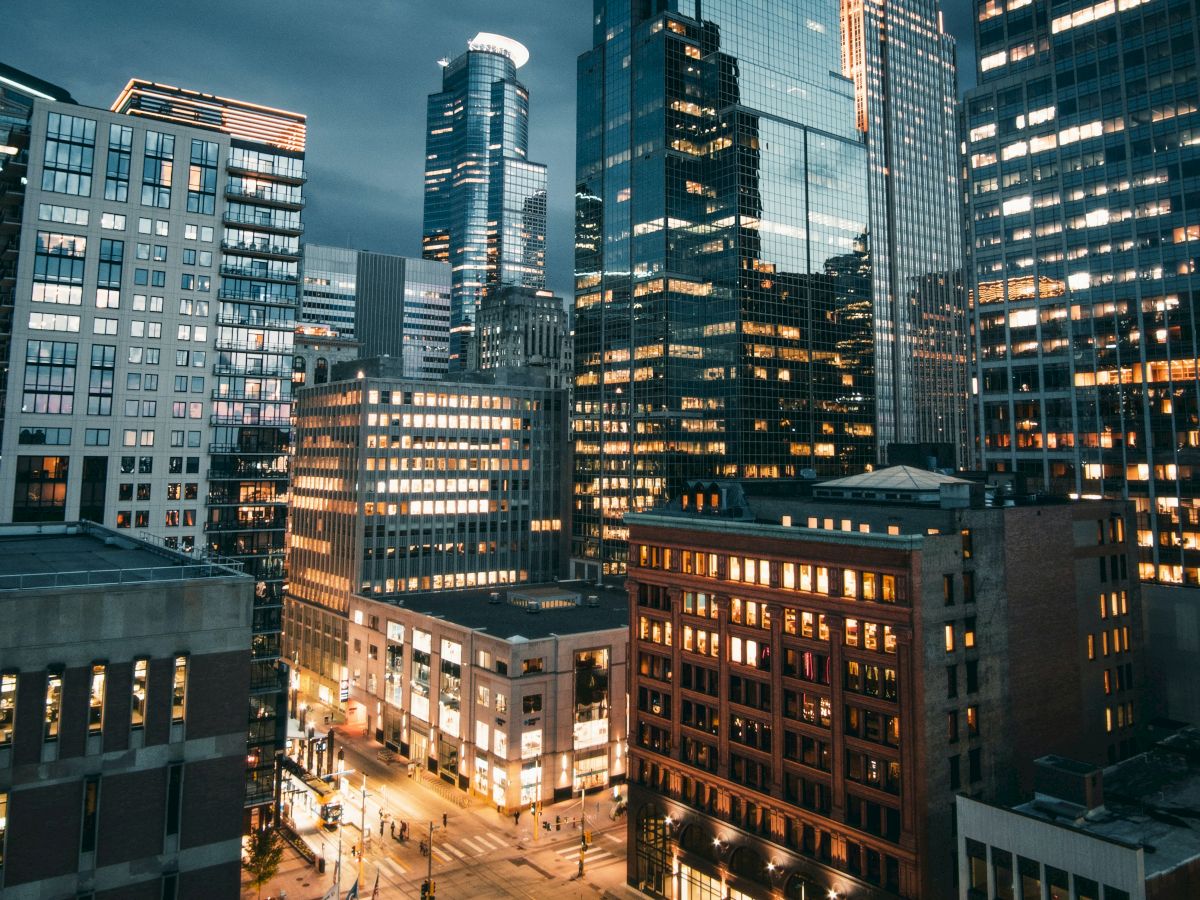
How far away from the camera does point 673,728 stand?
7550 centimetres

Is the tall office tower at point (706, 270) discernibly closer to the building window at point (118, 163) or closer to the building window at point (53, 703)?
the building window at point (118, 163)

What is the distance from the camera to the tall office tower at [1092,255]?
110 meters

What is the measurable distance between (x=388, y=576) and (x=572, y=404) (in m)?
58.2

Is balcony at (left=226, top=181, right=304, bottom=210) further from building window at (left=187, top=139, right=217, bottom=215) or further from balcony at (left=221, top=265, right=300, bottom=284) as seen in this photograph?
balcony at (left=221, top=265, right=300, bottom=284)

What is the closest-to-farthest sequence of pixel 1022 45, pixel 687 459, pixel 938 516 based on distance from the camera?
1. pixel 938 516
2. pixel 1022 45
3. pixel 687 459

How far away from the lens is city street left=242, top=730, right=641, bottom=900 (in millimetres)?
71750

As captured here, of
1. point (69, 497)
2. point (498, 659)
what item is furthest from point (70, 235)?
point (498, 659)

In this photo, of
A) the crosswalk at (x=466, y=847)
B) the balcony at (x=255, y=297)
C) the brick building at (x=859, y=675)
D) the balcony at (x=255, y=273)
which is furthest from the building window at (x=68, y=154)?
the crosswalk at (x=466, y=847)

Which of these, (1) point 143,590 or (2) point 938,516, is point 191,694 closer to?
(1) point 143,590

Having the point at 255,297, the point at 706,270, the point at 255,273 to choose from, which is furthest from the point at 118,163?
the point at 706,270

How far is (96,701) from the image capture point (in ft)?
99.7

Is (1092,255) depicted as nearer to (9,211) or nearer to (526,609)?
(526,609)

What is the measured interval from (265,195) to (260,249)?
21.6 feet

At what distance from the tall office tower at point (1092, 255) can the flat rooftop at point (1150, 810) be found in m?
55.4
